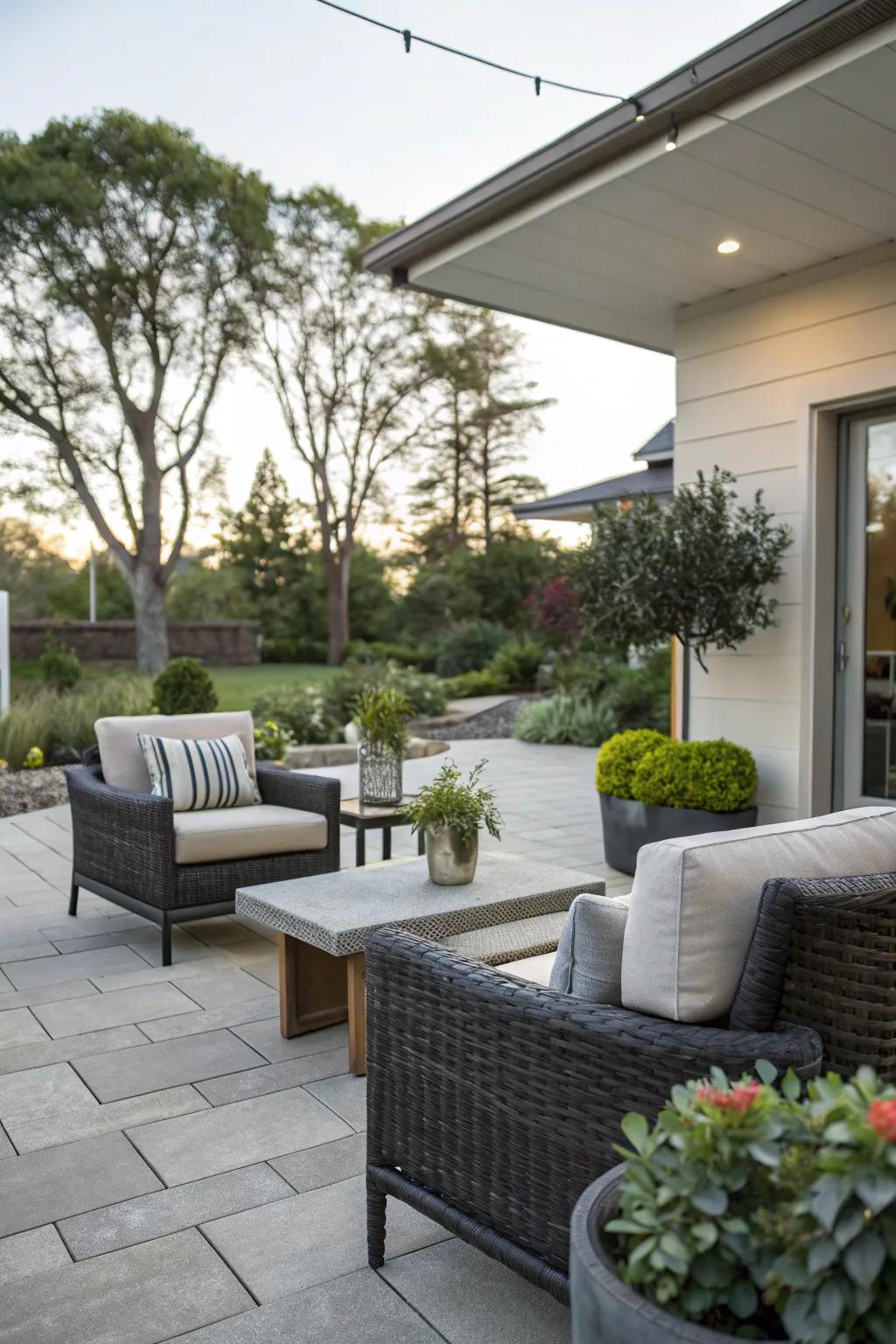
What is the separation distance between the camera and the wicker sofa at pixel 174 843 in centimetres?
390

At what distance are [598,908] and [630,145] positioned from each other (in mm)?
3037

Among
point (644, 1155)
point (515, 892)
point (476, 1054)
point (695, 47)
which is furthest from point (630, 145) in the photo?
point (644, 1155)

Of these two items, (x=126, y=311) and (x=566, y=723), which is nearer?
(x=566, y=723)

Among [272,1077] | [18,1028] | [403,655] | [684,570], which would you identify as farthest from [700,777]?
[403,655]

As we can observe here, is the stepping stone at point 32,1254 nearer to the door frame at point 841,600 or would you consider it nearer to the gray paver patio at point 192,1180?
the gray paver patio at point 192,1180

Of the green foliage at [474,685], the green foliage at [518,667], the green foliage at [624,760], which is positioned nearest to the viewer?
the green foliage at [624,760]

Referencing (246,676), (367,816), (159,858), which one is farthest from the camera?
(246,676)

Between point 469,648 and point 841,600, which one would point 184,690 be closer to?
point 841,600

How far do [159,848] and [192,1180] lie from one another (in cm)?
167

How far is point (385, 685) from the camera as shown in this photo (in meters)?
12.9

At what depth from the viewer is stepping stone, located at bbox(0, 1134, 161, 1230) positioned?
223 centimetres

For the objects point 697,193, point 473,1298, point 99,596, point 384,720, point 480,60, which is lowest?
point 473,1298

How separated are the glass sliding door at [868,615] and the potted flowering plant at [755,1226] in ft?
13.7

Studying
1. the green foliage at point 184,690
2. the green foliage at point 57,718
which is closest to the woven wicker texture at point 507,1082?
the green foliage at point 184,690
